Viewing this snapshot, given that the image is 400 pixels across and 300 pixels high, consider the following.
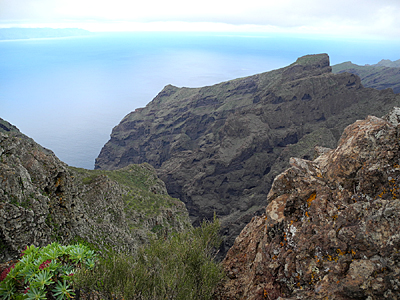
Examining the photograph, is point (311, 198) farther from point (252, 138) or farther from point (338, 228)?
point (252, 138)

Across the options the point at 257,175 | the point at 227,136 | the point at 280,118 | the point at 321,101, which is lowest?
the point at 257,175

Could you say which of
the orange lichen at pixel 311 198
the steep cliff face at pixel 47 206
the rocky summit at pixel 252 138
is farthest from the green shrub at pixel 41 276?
the rocky summit at pixel 252 138

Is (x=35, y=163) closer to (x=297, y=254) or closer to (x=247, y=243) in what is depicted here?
(x=247, y=243)

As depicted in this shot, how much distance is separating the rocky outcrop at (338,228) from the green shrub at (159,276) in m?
1.22

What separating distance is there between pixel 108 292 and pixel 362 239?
7.78m

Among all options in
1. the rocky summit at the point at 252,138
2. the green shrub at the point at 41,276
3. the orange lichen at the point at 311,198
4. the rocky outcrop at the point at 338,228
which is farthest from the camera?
the rocky summit at the point at 252,138

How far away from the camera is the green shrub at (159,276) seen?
741 cm

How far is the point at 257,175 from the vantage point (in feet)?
303

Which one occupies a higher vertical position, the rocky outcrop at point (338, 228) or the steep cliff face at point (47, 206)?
the rocky outcrop at point (338, 228)

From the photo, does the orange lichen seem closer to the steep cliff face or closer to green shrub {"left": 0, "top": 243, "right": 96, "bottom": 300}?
green shrub {"left": 0, "top": 243, "right": 96, "bottom": 300}

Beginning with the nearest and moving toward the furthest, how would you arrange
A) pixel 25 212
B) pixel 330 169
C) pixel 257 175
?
pixel 330 169 → pixel 25 212 → pixel 257 175

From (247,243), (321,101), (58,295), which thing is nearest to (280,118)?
(321,101)

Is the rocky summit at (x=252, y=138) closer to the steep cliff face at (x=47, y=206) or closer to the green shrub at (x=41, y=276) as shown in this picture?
the steep cliff face at (x=47, y=206)

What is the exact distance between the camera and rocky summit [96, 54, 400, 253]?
86.0 m
